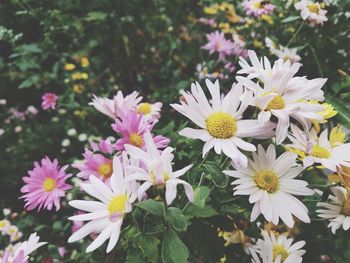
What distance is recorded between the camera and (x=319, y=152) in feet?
2.46

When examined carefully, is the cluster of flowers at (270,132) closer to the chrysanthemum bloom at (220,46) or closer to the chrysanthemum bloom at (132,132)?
the chrysanthemum bloom at (132,132)

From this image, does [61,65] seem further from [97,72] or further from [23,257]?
[23,257]

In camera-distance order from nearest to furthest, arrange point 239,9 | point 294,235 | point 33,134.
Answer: point 294,235 → point 239,9 → point 33,134

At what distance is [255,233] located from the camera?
994 mm

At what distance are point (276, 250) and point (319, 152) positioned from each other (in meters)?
0.31

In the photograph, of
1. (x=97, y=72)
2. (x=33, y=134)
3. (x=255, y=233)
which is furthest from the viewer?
(x=97, y=72)

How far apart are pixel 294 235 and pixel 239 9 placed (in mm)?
936

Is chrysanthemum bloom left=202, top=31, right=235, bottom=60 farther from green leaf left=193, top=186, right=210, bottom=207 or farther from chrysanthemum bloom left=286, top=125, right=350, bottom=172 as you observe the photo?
green leaf left=193, top=186, right=210, bottom=207

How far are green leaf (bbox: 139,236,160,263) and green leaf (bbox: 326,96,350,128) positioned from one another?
616 mm

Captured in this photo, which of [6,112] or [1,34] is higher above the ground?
[1,34]

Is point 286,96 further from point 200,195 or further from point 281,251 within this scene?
point 281,251

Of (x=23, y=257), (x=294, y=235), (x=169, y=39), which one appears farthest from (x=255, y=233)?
(x=169, y=39)

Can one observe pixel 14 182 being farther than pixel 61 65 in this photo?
No

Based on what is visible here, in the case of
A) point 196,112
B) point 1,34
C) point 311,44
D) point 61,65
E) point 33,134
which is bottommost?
point 33,134
